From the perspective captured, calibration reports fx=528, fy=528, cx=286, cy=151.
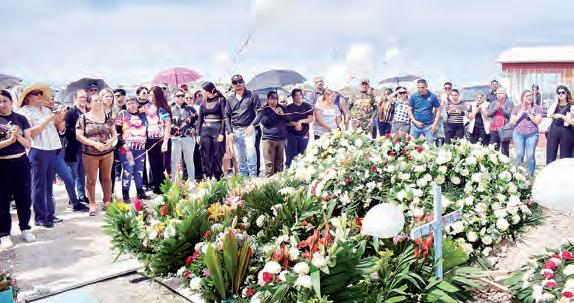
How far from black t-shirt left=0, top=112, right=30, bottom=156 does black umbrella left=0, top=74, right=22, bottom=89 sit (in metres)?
3.01

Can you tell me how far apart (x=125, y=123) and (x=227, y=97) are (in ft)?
5.91

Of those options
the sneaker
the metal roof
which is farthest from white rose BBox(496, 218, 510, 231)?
the metal roof

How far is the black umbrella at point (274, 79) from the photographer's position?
11.2 meters

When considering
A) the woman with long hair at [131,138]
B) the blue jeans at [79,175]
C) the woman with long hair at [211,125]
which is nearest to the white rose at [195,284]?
the woman with long hair at [131,138]

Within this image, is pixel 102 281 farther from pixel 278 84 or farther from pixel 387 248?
pixel 278 84

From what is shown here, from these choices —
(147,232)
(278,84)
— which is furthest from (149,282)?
(278,84)

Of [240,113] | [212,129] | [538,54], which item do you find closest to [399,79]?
[538,54]

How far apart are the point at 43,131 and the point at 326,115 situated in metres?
4.63

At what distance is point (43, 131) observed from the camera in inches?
252

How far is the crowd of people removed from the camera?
617cm

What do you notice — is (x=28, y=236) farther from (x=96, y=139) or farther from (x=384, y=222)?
(x=384, y=222)

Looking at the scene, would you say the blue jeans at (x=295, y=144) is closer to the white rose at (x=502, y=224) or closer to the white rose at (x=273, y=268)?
the white rose at (x=502, y=224)

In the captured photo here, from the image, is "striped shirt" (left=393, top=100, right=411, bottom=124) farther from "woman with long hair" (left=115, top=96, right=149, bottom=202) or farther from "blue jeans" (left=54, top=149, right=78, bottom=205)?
"blue jeans" (left=54, top=149, right=78, bottom=205)

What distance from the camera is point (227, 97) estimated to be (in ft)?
28.1
